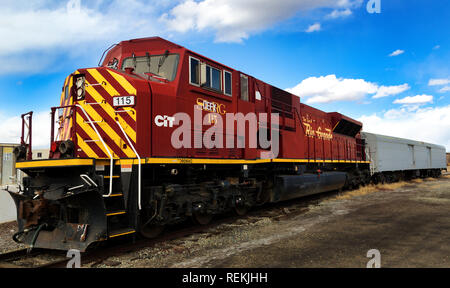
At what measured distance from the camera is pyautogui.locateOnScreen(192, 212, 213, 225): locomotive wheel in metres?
7.25

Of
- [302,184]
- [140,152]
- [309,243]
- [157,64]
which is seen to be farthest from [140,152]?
[302,184]

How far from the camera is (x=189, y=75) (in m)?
6.55

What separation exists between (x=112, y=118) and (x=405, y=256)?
17.6 ft

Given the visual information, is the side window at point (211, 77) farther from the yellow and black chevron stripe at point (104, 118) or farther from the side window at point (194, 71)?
the yellow and black chevron stripe at point (104, 118)

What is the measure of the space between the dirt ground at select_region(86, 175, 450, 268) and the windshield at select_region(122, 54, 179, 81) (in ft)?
11.0

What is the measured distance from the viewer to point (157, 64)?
6.60m

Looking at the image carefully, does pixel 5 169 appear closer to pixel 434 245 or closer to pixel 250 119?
pixel 250 119

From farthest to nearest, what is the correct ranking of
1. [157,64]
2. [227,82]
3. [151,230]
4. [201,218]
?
[227,82], [201,218], [157,64], [151,230]

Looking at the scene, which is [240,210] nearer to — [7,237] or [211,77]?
[211,77]

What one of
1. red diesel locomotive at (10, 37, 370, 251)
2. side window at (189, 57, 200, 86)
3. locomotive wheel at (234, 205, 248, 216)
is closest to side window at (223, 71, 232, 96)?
red diesel locomotive at (10, 37, 370, 251)

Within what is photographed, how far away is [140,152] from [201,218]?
8.38 feet

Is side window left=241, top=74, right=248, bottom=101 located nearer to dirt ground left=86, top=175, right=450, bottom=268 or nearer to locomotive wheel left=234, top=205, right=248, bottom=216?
locomotive wheel left=234, top=205, right=248, bottom=216

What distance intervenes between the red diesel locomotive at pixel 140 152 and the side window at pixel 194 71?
0.07 ft
